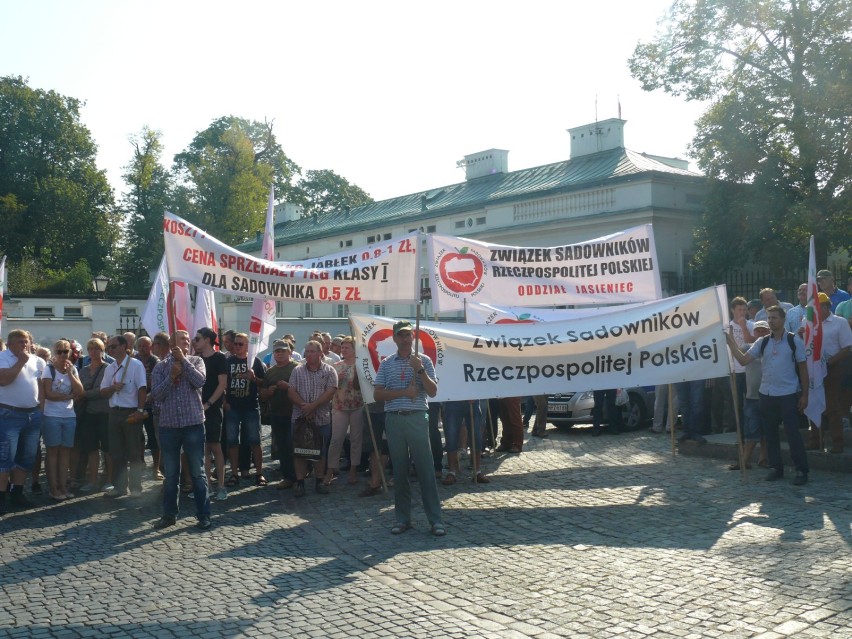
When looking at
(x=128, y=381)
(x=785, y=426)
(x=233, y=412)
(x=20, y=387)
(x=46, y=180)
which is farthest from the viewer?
(x=46, y=180)

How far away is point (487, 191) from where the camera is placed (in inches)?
1603

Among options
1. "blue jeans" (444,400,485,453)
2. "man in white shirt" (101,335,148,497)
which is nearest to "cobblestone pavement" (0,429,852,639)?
"man in white shirt" (101,335,148,497)

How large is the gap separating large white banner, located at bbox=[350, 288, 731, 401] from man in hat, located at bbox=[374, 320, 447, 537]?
1731 millimetres

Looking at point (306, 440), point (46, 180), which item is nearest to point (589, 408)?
point (306, 440)

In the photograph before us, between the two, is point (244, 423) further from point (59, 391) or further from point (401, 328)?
point (401, 328)

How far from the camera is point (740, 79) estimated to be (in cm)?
3008

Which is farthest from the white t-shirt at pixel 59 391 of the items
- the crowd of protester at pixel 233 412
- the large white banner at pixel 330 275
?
the large white banner at pixel 330 275

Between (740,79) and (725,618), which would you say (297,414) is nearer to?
(725,618)

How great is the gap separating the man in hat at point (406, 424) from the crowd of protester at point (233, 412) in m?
0.49

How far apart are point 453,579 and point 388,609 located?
0.88 metres

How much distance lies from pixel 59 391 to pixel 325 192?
61.7m

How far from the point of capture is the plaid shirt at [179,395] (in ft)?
30.4

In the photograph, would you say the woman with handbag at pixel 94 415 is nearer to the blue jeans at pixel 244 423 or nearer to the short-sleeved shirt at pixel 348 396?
the blue jeans at pixel 244 423

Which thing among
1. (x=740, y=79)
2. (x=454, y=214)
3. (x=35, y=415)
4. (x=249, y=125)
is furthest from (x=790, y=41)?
(x=249, y=125)
